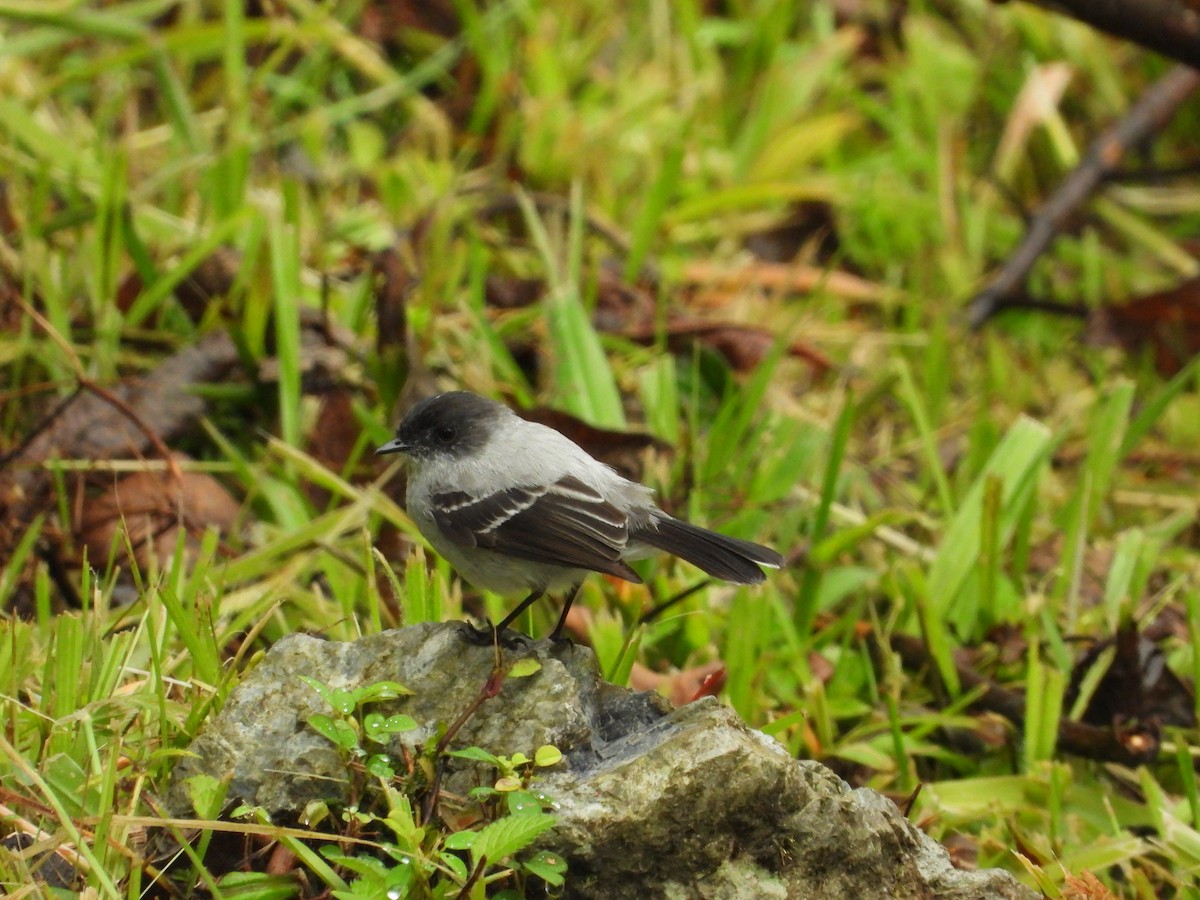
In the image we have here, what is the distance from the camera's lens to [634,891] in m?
2.35

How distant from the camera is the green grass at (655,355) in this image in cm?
333

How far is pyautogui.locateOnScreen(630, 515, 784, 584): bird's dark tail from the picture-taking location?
308cm

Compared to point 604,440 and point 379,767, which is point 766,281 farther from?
point 379,767

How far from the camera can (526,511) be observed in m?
3.20

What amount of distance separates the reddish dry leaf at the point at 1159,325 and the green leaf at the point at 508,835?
446 cm

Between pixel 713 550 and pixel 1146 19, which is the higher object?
pixel 1146 19

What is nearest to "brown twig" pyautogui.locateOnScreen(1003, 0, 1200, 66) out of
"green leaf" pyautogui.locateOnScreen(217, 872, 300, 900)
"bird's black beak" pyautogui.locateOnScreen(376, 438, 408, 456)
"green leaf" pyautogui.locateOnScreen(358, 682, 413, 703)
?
"bird's black beak" pyautogui.locateOnScreen(376, 438, 408, 456)

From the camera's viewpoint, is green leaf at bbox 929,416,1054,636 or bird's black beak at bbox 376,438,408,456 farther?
green leaf at bbox 929,416,1054,636

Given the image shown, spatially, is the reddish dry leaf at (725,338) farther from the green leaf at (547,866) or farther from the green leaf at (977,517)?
the green leaf at (547,866)

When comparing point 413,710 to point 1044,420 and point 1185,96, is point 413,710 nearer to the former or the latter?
point 1044,420

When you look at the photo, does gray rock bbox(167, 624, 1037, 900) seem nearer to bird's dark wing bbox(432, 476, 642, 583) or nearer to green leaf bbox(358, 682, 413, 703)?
green leaf bbox(358, 682, 413, 703)

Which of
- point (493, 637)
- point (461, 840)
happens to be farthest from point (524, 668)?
point (461, 840)

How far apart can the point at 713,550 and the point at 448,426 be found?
0.77m

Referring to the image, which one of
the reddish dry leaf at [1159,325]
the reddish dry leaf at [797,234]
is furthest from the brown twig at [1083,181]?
the reddish dry leaf at [797,234]
